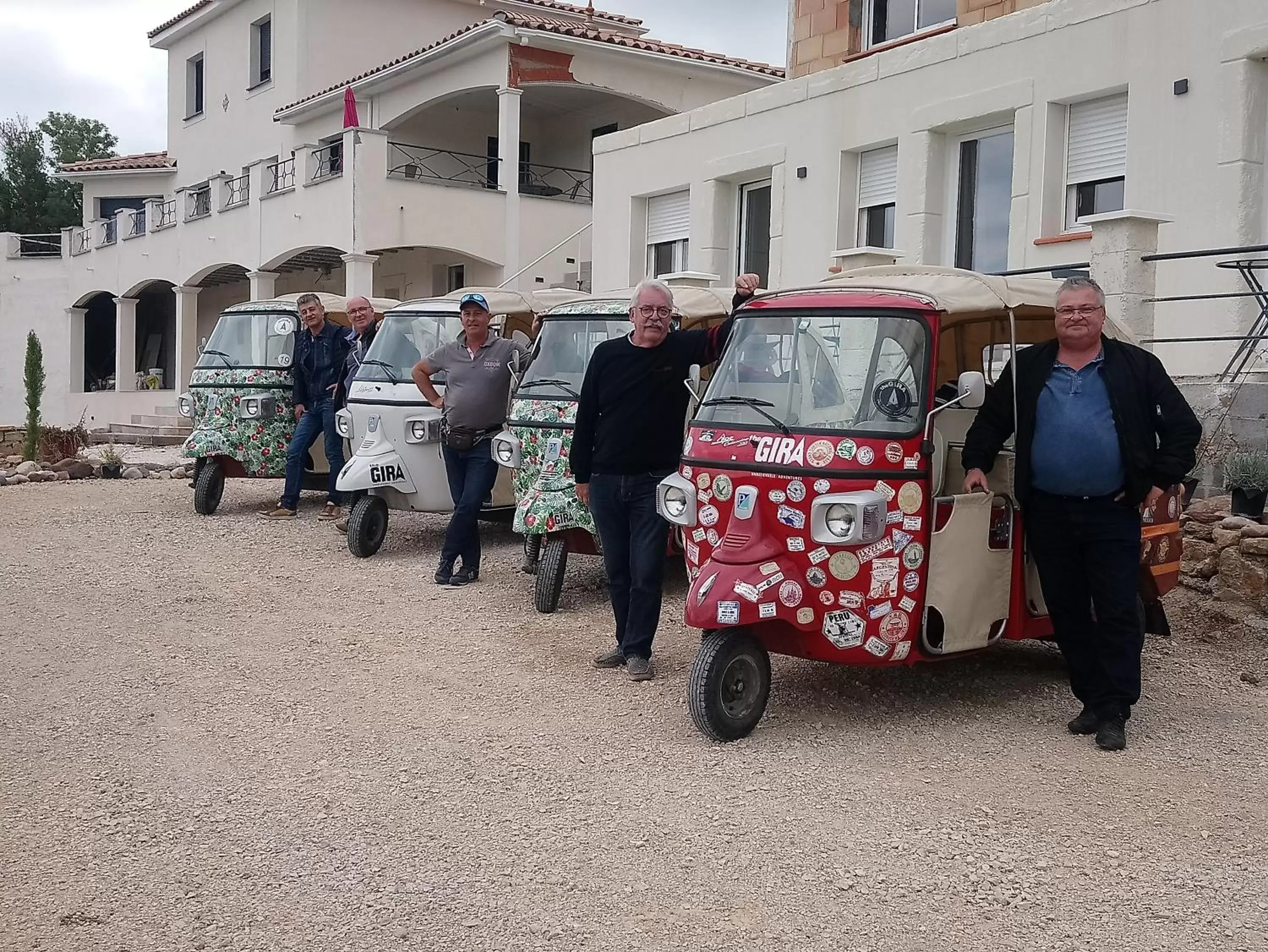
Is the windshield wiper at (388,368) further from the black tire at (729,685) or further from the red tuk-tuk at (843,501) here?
the black tire at (729,685)

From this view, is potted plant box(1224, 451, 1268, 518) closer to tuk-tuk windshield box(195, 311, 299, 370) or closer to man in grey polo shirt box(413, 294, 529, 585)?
man in grey polo shirt box(413, 294, 529, 585)

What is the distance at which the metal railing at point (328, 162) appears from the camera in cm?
2252

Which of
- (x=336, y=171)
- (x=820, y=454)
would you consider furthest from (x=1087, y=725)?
(x=336, y=171)

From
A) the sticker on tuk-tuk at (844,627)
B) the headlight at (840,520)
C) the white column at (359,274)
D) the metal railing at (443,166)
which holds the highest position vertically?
the metal railing at (443,166)

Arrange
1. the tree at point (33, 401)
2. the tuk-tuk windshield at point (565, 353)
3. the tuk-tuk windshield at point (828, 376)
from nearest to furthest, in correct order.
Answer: the tuk-tuk windshield at point (828, 376) → the tuk-tuk windshield at point (565, 353) → the tree at point (33, 401)

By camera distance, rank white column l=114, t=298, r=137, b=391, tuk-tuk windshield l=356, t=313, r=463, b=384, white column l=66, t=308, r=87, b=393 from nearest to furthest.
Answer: tuk-tuk windshield l=356, t=313, r=463, b=384 < white column l=114, t=298, r=137, b=391 < white column l=66, t=308, r=87, b=393

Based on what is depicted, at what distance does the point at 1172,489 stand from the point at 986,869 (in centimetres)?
339

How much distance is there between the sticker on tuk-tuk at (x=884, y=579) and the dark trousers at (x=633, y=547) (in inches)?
52.8

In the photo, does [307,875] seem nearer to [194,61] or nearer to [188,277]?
[188,277]

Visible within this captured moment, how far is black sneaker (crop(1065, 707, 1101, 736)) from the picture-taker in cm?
602

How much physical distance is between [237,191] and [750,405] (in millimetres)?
22984

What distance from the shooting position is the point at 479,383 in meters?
9.64

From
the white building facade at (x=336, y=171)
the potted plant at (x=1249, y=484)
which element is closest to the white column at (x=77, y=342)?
the white building facade at (x=336, y=171)

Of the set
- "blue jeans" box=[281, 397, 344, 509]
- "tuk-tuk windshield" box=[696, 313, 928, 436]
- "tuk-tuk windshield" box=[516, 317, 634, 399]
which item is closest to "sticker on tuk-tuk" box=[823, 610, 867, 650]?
"tuk-tuk windshield" box=[696, 313, 928, 436]
